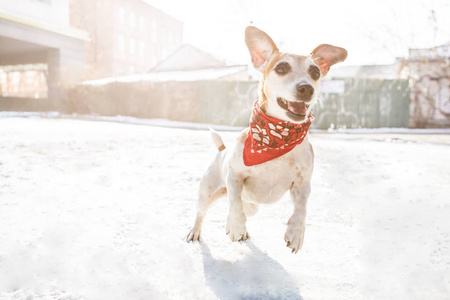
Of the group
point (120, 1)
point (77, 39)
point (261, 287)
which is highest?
point (120, 1)

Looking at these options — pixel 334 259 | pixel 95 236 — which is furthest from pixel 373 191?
pixel 95 236

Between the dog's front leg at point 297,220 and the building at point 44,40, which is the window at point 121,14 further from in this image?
the dog's front leg at point 297,220

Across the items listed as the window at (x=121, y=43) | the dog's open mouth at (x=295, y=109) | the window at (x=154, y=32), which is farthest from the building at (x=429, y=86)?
the window at (x=154, y=32)

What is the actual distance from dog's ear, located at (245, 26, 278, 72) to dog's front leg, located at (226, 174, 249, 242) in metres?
0.88

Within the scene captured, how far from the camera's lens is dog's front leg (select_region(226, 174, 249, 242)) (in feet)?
7.84

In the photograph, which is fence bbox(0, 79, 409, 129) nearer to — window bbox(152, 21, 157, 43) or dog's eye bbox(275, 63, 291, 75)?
dog's eye bbox(275, 63, 291, 75)

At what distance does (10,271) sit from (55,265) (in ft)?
0.86

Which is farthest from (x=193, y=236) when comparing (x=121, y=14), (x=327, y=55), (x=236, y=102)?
(x=121, y=14)

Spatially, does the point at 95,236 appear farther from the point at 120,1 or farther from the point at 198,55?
the point at 120,1

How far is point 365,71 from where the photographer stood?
1531 inches

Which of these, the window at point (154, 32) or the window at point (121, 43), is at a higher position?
the window at point (154, 32)

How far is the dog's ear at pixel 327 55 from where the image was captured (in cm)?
255

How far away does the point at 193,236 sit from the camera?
115 inches

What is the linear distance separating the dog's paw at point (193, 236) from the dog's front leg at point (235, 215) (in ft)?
1.90
